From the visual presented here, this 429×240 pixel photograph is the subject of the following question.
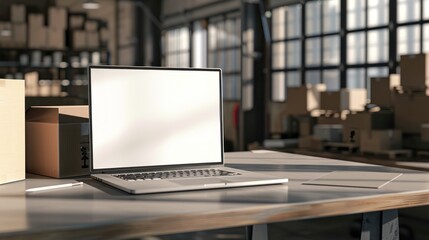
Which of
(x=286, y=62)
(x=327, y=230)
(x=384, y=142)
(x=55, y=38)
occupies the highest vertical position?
(x=55, y=38)

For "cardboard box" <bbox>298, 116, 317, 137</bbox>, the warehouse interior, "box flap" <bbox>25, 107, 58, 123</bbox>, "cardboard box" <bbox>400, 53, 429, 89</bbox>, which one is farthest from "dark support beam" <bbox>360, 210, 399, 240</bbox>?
"cardboard box" <bbox>298, 116, 317, 137</bbox>

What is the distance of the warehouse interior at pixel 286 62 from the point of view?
460 centimetres

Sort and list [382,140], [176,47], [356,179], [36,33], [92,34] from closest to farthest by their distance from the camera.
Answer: [356,179] < [382,140] < [36,33] < [92,34] < [176,47]

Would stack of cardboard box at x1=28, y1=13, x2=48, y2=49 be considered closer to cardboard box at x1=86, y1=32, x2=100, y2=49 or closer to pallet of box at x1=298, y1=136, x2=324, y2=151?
cardboard box at x1=86, y1=32, x2=100, y2=49

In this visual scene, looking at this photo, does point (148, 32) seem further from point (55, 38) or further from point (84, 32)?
point (55, 38)

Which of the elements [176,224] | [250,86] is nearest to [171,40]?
[250,86]

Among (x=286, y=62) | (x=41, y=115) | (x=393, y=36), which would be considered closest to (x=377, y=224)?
(x=41, y=115)

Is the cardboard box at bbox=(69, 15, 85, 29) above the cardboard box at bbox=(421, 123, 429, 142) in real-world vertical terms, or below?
above

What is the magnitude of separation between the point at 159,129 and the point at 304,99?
4151 millimetres

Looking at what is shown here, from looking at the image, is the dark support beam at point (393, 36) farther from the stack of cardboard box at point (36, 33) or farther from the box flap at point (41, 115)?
the stack of cardboard box at point (36, 33)

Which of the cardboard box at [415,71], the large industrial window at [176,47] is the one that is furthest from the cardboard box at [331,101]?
the large industrial window at [176,47]

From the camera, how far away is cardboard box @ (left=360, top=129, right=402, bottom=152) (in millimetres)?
4598

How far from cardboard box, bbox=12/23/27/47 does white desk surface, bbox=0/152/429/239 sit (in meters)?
8.42

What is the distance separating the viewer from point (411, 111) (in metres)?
4.54
